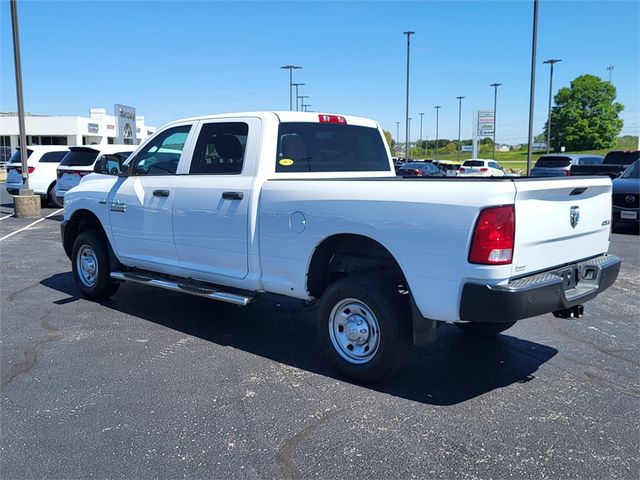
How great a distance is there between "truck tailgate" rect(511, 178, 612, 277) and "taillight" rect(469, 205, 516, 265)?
7 centimetres

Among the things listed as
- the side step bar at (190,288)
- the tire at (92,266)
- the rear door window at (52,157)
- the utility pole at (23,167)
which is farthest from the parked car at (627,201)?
the rear door window at (52,157)

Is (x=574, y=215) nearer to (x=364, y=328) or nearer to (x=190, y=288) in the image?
(x=364, y=328)

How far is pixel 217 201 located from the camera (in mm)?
5270

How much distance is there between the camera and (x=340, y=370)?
457 cm

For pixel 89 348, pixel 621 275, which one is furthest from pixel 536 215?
pixel 621 275

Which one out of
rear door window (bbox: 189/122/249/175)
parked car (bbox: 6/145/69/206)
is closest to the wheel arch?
rear door window (bbox: 189/122/249/175)

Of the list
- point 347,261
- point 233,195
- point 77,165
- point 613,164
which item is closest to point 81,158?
point 77,165

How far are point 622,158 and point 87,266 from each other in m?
23.5

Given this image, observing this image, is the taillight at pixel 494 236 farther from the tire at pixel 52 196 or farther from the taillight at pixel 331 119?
the tire at pixel 52 196

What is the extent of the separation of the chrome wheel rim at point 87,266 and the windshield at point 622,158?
74.2 ft

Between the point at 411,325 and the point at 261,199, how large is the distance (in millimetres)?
1641

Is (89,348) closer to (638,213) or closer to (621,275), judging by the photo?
(621,275)

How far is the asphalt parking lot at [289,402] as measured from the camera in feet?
11.0

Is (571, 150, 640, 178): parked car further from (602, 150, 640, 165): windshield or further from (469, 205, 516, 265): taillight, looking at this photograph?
(469, 205, 516, 265): taillight
